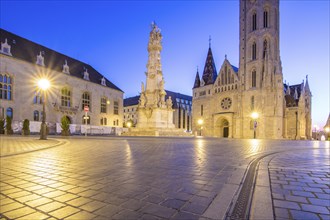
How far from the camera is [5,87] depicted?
101ft

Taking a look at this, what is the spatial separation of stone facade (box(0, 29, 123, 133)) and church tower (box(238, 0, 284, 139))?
31602 millimetres

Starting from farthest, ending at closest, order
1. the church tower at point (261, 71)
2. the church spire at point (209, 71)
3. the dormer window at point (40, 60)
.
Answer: the church spire at point (209, 71)
the church tower at point (261, 71)
the dormer window at point (40, 60)

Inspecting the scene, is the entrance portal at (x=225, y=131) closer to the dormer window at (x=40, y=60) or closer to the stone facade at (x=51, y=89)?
the stone facade at (x=51, y=89)

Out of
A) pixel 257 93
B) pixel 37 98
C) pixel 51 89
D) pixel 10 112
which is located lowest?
pixel 10 112

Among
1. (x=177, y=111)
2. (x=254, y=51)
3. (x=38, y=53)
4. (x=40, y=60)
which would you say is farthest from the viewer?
(x=177, y=111)

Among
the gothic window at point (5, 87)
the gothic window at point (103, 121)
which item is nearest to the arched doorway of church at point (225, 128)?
the gothic window at point (103, 121)

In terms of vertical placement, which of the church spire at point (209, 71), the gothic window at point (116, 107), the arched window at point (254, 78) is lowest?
the gothic window at point (116, 107)

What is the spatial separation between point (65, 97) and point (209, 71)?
3917cm

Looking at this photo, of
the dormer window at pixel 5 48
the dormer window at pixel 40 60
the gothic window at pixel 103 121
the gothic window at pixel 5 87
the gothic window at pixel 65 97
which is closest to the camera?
the gothic window at pixel 5 87

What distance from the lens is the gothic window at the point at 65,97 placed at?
128 ft

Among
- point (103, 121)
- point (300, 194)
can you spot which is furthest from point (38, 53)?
point (300, 194)

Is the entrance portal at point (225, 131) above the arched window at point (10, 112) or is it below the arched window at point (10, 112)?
below

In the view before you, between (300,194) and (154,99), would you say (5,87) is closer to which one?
(154,99)

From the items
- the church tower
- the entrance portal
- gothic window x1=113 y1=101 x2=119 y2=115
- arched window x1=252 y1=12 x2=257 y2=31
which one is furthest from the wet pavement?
arched window x1=252 y1=12 x2=257 y2=31
